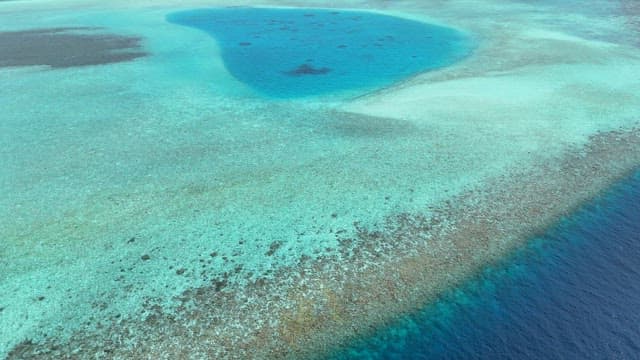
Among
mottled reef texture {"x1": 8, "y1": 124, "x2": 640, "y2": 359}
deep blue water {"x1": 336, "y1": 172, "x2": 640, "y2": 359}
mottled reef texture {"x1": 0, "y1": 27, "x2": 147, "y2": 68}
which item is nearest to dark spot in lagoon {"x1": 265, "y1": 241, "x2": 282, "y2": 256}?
mottled reef texture {"x1": 8, "y1": 124, "x2": 640, "y2": 359}

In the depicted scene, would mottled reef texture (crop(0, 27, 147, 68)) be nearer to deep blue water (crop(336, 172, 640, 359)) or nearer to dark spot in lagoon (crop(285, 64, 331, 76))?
dark spot in lagoon (crop(285, 64, 331, 76))

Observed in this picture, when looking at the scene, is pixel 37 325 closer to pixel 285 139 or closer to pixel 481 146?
pixel 285 139

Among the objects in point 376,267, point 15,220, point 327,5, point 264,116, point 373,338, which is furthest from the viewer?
point 327,5

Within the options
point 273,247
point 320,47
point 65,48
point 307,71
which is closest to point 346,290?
point 273,247

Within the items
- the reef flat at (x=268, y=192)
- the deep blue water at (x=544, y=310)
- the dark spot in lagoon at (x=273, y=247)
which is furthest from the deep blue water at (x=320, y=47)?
the deep blue water at (x=544, y=310)

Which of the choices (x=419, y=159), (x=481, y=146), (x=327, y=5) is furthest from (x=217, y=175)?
(x=327, y=5)

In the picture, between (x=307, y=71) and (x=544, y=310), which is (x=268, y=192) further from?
(x=307, y=71)
